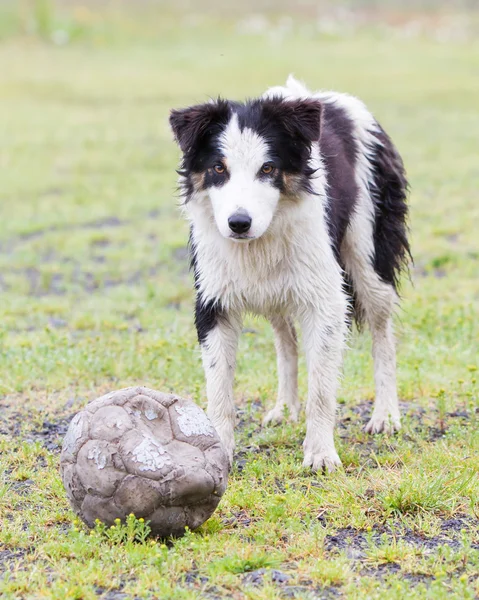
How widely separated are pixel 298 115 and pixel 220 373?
152 cm

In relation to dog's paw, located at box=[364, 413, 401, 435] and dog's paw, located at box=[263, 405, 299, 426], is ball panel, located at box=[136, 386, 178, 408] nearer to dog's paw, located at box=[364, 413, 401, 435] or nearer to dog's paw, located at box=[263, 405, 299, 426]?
dog's paw, located at box=[263, 405, 299, 426]

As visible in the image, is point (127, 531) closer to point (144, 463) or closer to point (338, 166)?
point (144, 463)

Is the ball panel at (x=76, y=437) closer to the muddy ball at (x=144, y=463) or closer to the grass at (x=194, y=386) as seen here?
the muddy ball at (x=144, y=463)

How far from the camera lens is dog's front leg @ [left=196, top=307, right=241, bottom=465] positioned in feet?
18.2

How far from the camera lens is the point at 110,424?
4.36m

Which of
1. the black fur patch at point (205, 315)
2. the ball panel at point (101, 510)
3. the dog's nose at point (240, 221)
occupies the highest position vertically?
the dog's nose at point (240, 221)

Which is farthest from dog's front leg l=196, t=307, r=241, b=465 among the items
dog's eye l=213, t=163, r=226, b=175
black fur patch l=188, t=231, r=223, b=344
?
dog's eye l=213, t=163, r=226, b=175

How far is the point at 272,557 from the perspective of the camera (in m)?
4.13

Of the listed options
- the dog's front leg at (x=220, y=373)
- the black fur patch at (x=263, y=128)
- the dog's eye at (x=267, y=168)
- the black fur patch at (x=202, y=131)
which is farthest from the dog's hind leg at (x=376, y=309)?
the black fur patch at (x=202, y=131)

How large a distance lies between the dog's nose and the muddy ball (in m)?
0.96

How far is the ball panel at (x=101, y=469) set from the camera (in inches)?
167

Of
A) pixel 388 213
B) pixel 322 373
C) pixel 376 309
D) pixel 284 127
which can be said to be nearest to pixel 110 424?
pixel 322 373

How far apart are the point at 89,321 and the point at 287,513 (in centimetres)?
433

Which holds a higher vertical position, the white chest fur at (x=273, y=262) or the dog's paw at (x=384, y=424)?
the white chest fur at (x=273, y=262)
